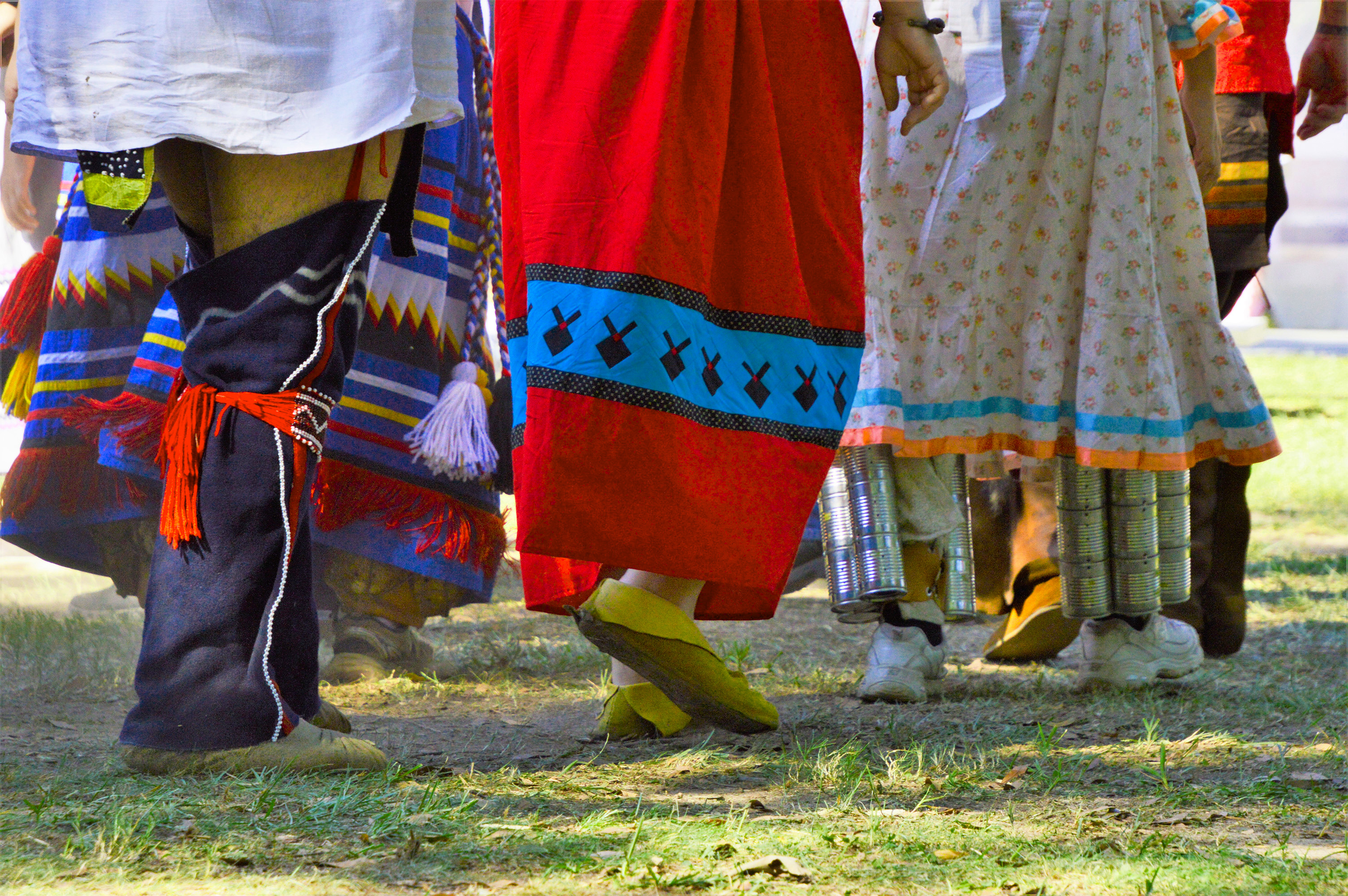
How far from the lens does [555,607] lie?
208cm

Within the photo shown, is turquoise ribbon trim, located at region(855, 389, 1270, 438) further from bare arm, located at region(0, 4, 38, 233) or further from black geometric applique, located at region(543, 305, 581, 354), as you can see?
bare arm, located at region(0, 4, 38, 233)

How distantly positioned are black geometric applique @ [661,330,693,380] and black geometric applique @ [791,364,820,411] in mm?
212

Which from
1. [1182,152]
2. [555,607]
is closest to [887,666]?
[555,607]

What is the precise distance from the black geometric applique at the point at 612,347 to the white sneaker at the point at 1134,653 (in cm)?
131

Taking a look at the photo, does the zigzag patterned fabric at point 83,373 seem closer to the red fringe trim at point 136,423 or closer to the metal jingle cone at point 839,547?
the red fringe trim at point 136,423

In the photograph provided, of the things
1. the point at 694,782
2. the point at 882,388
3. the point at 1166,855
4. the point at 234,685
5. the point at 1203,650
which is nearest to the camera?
the point at 1166,855

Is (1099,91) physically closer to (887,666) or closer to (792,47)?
(792,47)

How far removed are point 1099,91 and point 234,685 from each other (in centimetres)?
183

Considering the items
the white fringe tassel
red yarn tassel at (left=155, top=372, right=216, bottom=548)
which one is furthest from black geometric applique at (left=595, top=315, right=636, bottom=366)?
the white fringe tassel

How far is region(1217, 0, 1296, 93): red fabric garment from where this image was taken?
3004 mm

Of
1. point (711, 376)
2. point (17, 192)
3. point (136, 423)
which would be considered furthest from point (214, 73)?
point (17, 192)

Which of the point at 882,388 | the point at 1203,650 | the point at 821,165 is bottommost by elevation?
the point at 1203,650

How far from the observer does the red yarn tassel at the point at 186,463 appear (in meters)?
1.56

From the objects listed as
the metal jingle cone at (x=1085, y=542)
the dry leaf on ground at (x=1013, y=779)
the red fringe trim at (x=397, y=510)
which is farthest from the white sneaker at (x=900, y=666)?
the red fringe trim at (x=397, y=510)
